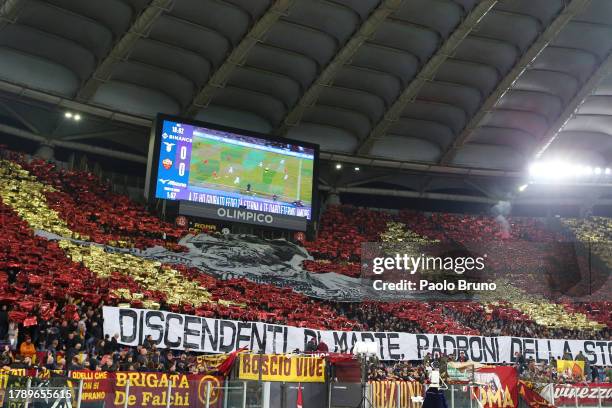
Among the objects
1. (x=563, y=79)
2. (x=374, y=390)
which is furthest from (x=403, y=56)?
(x=374, y=390)

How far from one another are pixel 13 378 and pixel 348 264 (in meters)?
27.7

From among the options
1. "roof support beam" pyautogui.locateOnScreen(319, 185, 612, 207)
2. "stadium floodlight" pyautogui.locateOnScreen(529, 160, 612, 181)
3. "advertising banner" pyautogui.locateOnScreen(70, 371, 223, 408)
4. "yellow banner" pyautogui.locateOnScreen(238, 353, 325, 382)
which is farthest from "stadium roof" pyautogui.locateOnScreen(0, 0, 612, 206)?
"advertising banner" pyautogui.locateOnScreen(70, 371, 223, 408)

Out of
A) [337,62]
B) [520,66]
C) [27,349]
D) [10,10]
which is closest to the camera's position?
[27,349]

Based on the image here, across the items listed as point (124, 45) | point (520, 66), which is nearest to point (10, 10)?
point (124, 45)

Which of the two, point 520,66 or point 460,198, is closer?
point 520,66

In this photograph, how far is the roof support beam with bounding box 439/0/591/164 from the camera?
107 ft

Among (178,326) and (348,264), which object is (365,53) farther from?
(178,326)

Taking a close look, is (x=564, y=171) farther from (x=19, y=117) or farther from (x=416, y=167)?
(x=19, y=117)

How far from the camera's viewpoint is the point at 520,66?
118 ft

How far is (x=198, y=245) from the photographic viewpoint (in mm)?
36500

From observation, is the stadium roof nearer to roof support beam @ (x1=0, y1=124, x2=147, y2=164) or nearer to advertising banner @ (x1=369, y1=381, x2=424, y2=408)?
roof support beam @ (x1=0, y1=124, x2=147, y2=164)

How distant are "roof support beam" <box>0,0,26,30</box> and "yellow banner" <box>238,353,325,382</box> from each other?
731 inches

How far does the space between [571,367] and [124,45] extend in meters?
24.7

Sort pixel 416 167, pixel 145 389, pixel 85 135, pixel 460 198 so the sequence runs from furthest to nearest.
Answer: pixel 460 198 < pixel 416 167 < pixel 85 135 < pixel 145 389
